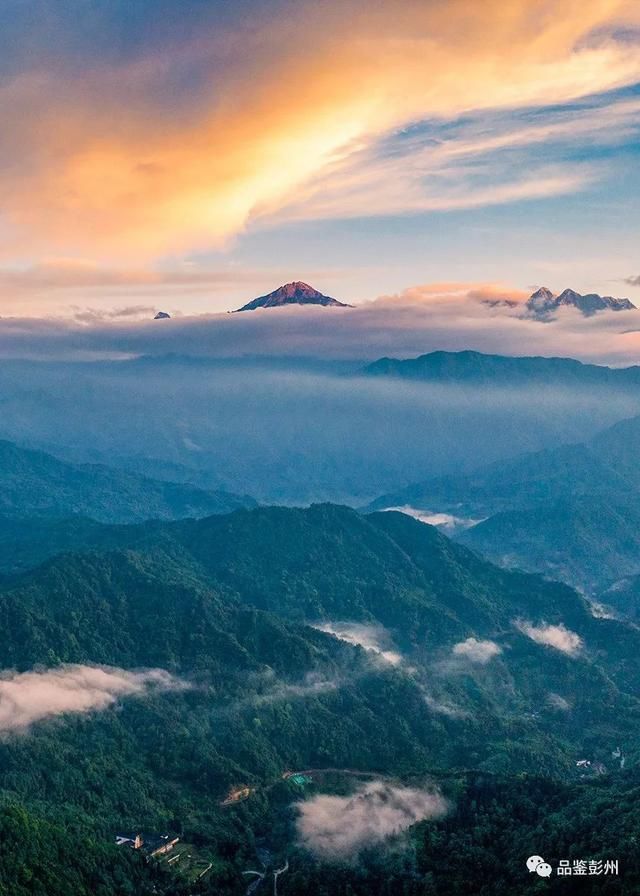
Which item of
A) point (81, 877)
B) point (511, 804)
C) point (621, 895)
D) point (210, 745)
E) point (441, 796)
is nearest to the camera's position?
point (621, 895)

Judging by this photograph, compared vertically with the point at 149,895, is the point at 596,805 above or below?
above

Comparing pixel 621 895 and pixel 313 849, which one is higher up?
pixel 621 895

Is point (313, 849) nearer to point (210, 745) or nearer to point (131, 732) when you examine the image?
point (210, 745)

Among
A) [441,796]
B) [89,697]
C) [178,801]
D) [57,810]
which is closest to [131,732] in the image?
[89,697]

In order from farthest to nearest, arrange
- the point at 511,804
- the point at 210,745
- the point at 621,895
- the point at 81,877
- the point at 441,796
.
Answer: the point at 210,745 → the point at 441,796 → the point at 511,804 → the point at 81,877 → the point at 621,895

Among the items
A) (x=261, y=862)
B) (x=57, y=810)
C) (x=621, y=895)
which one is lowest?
(x=261, y=862)

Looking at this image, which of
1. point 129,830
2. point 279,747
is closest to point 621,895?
point 129,830

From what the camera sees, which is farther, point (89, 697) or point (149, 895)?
point (89, 697)

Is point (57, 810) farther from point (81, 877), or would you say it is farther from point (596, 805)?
point (596, 805)

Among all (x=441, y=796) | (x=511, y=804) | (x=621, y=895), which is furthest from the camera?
(x=441, y=796)
